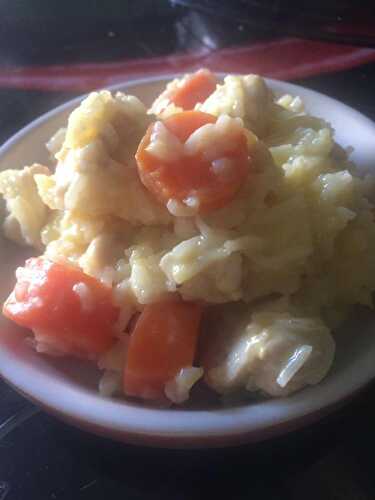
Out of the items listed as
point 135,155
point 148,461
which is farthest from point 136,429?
point 135,155

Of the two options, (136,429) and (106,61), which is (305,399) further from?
(106,61)

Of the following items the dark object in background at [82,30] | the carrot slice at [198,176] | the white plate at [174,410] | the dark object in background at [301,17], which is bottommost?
the white plate at [174,410]

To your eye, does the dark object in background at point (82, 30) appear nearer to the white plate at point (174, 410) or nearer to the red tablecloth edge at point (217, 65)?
the red tablecloth edge at point (217, 65)

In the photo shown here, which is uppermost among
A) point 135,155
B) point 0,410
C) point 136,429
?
point 135,155

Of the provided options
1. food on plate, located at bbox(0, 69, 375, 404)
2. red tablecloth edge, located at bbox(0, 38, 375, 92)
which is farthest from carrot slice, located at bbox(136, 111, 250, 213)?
red tablecloth edge, located at bbox(0, 38, 375, 92)

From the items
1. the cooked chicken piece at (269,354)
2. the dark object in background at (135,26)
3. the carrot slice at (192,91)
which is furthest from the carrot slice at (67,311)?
the dark object in background at (135,26)
